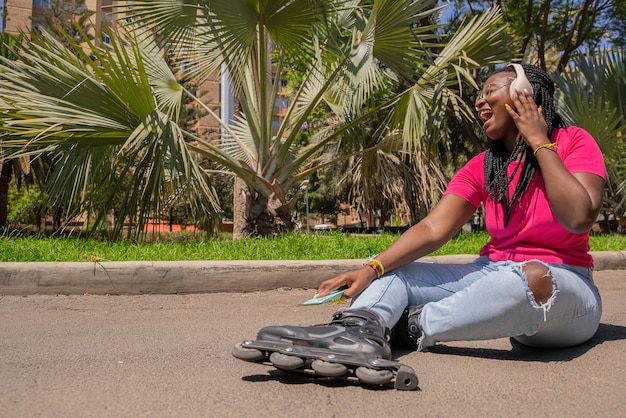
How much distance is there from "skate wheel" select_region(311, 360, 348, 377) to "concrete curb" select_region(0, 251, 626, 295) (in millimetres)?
2664

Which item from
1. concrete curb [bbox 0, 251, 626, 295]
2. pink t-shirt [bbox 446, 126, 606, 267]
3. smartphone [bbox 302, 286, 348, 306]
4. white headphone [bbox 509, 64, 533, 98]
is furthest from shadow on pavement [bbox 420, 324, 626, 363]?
concrete curb [bbox 0, 251, 626, 295]

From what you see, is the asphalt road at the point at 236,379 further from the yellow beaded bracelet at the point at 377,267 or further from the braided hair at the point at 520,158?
the braided hair at the point at 520,158

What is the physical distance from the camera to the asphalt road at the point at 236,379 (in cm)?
174

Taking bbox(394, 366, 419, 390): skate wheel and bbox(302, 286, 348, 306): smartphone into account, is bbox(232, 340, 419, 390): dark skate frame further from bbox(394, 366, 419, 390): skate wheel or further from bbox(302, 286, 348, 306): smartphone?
bbox(302, 286, 348, 306): smartphone

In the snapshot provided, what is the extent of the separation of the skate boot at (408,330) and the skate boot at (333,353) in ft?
1.20

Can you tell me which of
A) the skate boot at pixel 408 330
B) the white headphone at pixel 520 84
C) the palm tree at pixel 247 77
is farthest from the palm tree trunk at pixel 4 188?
the white headphone at pixel 520 84

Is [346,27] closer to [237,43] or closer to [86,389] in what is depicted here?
[237,43]

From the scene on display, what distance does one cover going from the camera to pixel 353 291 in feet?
7.30

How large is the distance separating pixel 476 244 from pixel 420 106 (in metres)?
1.62

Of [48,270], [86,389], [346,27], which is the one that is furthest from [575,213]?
[346,27]

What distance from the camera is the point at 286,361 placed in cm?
184

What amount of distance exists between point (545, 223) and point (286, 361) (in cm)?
109

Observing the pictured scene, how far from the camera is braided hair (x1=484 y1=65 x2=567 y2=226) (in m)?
2.40

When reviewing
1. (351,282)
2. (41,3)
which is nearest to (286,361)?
(351,282)
